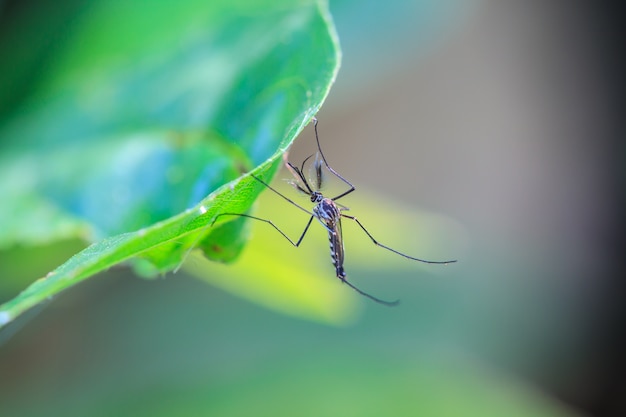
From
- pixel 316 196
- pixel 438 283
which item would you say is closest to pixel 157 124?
pixel 316 196

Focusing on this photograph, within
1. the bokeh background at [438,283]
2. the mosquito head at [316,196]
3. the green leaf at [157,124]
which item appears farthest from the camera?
the bokeh background at [438,283]

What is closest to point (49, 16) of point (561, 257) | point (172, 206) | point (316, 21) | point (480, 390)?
point (172, 206)

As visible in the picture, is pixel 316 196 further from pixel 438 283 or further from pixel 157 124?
pixel 438 283

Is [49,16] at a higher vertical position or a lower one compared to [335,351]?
higher

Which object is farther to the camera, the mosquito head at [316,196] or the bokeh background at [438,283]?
the bokeh background at [438,283]

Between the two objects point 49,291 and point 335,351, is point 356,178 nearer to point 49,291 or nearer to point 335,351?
point 335,351

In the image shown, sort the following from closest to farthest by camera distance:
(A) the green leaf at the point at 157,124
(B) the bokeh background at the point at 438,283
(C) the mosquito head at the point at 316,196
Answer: (A) the green leaf at the point at 157,124 → (C) the mosquito head at the point at 316,196 → (B) the bokeh background at the point at 438,283
